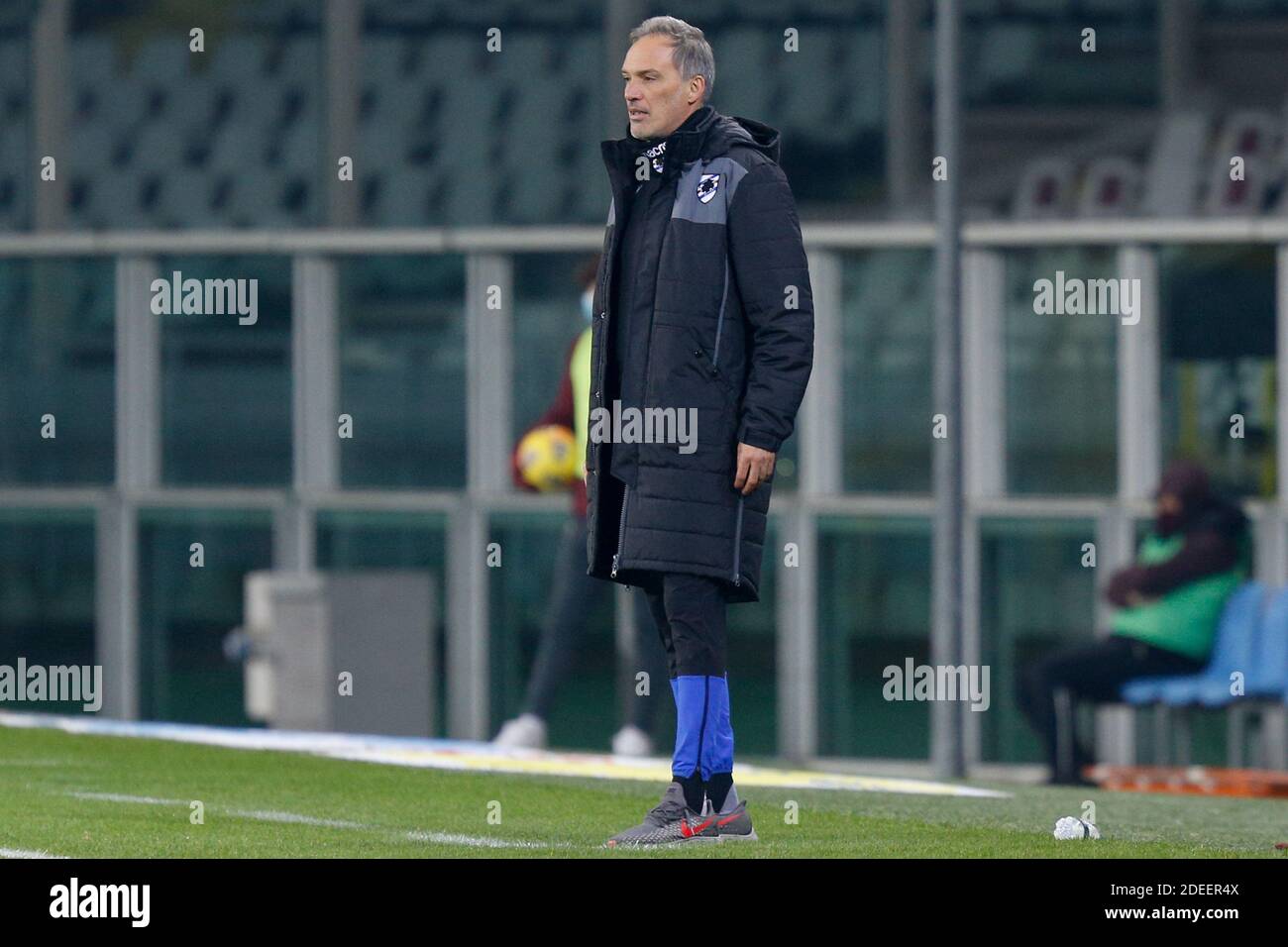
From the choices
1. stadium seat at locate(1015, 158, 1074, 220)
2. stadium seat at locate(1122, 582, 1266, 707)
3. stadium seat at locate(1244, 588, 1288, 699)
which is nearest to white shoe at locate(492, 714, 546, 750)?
stadium seat at locate(1122, 582, 1266, 707)

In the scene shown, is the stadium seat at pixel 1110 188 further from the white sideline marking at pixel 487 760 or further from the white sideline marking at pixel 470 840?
the white sideline marking at pixel 470 840

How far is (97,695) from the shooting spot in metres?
14.4

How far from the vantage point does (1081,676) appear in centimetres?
1210

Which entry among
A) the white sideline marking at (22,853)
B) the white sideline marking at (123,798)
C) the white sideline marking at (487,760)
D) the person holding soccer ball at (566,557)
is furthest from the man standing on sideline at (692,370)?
the person holding soccer ball at (566,557)

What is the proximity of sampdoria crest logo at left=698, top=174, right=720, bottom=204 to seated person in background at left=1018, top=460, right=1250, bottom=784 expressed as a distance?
5.57m

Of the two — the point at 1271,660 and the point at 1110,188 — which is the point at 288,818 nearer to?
the point at 1271,660

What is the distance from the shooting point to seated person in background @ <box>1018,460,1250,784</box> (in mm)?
11906

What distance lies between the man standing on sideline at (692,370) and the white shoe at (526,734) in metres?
4.39

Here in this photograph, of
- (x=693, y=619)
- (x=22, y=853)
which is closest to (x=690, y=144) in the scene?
(x=693, y=619)

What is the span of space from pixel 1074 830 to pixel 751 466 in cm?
120

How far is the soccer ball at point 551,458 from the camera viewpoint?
11.2 metres

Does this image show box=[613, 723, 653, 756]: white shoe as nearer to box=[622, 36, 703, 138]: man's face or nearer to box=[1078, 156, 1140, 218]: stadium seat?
box=[1078, 156, 1140, 218]: stadium seat

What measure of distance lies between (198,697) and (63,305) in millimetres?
1966
